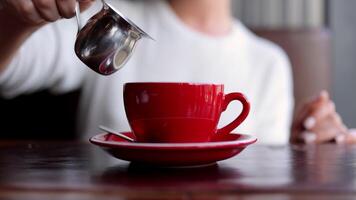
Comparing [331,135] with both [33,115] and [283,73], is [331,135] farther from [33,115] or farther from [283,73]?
[33,115]

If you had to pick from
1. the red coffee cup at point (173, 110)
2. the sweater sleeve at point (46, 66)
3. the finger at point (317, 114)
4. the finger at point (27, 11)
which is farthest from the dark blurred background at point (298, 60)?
the red coffee cup at point (173, 110)

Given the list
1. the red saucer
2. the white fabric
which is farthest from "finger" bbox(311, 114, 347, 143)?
the red saucer

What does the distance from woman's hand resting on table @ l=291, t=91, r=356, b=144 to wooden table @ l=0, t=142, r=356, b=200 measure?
0.34 metres

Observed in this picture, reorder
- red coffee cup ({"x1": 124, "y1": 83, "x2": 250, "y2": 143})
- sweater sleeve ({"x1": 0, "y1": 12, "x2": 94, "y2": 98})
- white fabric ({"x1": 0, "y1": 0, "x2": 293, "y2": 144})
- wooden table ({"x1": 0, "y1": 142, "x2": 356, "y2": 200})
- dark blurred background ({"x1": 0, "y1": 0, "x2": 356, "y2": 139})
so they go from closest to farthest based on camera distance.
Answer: wooden table ({"x1": 0, "y1": 142, "x2": 356, "y2": 200}), red coffee cup ({"x1": 124, "y1": 83, "x2": 250, "y2": 143}), sweater sleeve ({"x1": 0, "y1": 12, "x2": 94, "y2": 98}), white fabric ({"x1": 0, "y1": 0, "x2": 293, "y2": 144}), dark blurred background ({"x1": 0, "y1": 0, "x2": 356, "y2": 139})

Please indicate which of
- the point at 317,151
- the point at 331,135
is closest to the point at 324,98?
the point at 331,135

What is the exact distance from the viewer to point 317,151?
57 centimetres

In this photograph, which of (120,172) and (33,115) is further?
(33,115)

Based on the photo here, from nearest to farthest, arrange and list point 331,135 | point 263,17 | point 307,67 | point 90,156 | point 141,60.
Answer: point 90,156 → point 331,135 → point 141,60 → point 307,67 → point 263,17

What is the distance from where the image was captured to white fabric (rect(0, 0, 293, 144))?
1.03m

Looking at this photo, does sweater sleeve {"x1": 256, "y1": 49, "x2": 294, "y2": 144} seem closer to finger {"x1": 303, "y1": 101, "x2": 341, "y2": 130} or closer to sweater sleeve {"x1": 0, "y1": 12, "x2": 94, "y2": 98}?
finger {"x1": 303, "y1": 101, "x2": 341, "y2": 130}

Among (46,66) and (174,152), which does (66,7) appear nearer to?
(174,152)

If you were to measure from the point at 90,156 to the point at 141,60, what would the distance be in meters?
0.62

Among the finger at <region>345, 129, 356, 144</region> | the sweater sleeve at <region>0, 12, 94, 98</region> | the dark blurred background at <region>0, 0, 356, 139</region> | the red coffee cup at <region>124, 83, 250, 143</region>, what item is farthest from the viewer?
the dark blurred background at <region>0, 0, 356, 139</region>

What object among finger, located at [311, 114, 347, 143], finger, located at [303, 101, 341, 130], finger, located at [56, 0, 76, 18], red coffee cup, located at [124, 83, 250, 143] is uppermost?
finger, located at [56, 0, 76, 18]
